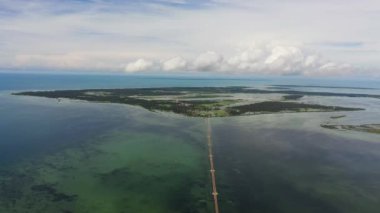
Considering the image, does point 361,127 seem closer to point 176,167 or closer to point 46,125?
point 176,167

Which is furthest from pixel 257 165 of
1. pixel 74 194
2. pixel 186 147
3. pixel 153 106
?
pixel 153 106

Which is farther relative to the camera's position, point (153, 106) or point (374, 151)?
point (153, 106)

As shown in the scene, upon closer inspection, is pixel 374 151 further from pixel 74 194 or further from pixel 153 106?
pixel 153 106

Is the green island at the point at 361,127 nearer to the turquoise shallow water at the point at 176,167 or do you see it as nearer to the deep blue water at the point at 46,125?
the turquoise shallow water at the point at 176,167

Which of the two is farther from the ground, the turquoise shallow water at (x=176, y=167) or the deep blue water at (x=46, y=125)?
the deep blue water at (x=46, y=125)

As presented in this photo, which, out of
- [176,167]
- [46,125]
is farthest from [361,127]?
[46,125]

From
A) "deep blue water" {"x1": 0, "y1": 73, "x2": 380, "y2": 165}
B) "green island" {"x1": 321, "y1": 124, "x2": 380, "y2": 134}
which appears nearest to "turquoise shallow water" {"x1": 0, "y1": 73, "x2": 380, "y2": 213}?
"deep blue water" {"x1": 0, "y1": 73, "x2": 380, "y2": 165}

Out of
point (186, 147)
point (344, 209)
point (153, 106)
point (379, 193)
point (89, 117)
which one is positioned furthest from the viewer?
point (153, 106)

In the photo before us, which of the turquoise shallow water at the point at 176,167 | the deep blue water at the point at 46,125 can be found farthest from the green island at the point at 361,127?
the deep blue water at the point at 46,125
